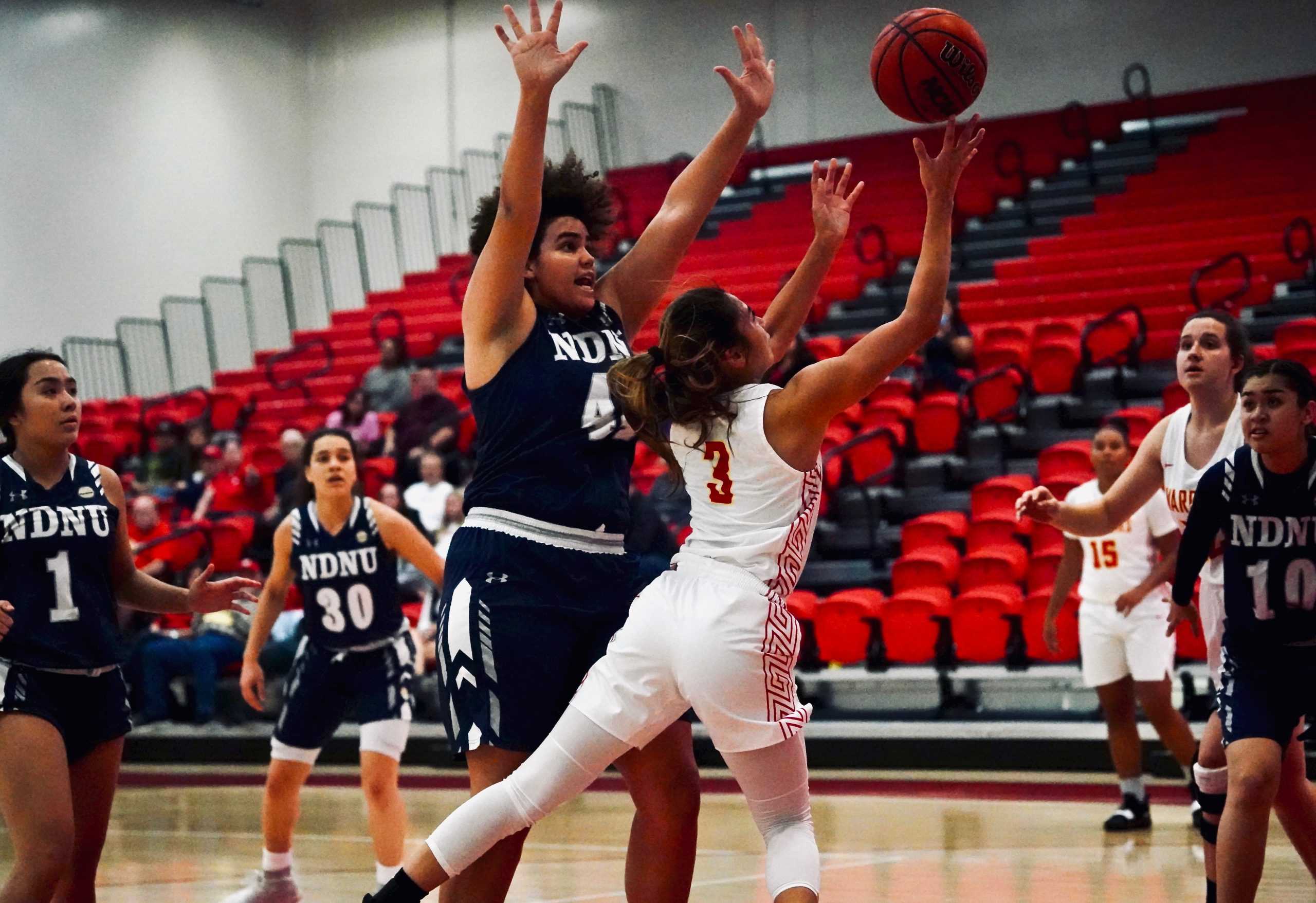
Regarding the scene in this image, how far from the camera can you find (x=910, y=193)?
57.4ft

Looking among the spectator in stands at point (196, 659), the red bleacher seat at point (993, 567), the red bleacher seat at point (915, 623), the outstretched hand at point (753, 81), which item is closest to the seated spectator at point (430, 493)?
the spectator in stands at point (196, 659)

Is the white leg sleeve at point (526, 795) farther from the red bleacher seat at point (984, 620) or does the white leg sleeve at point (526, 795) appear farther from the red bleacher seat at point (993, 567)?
the red bleacher seat at point (993, 567)

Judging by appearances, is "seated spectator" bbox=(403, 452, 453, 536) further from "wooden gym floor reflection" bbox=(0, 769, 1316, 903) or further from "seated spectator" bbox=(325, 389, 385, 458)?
"wooden gym floor reflection" bbox=(0, 769, 1316, 903)

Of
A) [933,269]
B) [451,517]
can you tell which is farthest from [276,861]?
[451,517]

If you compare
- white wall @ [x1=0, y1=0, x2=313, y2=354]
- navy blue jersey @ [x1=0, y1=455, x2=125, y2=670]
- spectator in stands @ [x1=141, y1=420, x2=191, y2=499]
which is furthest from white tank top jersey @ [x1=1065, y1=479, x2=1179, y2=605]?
white wall @ [x1=0, y1=0, x2=313, y2=354]

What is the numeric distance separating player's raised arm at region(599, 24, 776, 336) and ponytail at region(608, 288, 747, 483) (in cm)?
41

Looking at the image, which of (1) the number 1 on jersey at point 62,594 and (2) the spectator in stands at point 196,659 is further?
(2) the spectator in stands at point 196,659

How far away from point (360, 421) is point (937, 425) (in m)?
5.41

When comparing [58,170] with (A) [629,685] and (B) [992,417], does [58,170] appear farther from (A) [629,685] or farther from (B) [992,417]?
(A) [629,685]

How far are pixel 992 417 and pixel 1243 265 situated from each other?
2.42 meters

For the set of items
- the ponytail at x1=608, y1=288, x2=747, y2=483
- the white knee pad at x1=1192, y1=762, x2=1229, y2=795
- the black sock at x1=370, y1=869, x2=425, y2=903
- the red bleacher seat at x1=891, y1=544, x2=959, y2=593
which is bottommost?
the red bleacher seat at x1=891, y1=544, x2=959, y2=593

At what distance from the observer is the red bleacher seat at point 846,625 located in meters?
10.2

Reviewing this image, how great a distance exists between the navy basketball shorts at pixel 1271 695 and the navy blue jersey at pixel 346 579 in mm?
3367

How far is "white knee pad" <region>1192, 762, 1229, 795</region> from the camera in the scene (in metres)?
4.80
